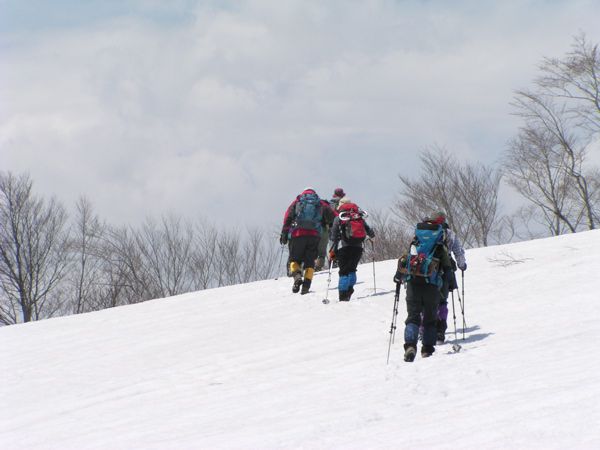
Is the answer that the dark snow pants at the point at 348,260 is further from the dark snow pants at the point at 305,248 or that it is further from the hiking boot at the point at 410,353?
the hiking boot at the point at 410,353

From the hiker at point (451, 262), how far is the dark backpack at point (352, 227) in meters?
3.00

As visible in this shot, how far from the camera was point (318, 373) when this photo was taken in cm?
906

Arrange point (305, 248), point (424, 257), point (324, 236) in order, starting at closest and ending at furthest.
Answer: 1. point (424, 257)
2. point (305, 248)
3. point (324, 236)

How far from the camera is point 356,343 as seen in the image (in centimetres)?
1051

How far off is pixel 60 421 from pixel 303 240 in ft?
21.5

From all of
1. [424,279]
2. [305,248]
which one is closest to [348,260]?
[305,248]

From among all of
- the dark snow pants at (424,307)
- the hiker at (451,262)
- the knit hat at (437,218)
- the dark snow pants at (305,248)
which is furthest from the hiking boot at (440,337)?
the dark snow pants at (305,248)

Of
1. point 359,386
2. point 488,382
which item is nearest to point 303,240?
point 359,386

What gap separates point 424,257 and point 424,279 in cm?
27

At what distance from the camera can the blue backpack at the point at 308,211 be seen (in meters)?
13.8

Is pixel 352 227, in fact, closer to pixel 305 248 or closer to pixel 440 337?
pixel 305 248

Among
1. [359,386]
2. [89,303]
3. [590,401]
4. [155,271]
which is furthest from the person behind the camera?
[155,271]

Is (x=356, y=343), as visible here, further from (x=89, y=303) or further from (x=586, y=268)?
(x=89, y=303)

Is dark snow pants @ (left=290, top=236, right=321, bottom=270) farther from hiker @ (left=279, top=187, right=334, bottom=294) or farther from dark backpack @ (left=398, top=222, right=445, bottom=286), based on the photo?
dark backpack @ (left=398, top=222, right=445, bottom=286)
